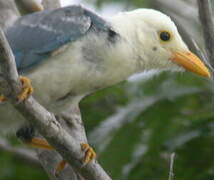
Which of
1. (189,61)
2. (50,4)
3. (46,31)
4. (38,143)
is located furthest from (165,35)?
(50,4)

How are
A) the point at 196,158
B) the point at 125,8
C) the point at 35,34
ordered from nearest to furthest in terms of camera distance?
the point at 35,34
the point at 196,158
the point at 125,8

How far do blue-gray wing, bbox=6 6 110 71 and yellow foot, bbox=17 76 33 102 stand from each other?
490 mm

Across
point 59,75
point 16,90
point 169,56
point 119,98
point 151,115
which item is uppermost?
point 16,90

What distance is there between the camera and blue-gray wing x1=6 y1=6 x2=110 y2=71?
5328 mm

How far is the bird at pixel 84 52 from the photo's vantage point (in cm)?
522

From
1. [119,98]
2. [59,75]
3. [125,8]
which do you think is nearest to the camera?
[59,75]

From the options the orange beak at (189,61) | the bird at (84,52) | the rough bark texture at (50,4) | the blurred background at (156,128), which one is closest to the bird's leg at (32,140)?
the bird at (84,52)

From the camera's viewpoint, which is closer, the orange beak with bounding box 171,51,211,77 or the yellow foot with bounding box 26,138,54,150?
the orange beak with bounding box 171,51,211,77

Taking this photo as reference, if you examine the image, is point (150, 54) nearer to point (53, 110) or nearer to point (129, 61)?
point (129, 61)

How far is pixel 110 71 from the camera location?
5336 millimetres

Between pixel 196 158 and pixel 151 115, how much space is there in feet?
1.98

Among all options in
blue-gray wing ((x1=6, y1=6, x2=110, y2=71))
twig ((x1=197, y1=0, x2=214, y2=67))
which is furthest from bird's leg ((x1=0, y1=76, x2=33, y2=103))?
twig ((x1=197, y1=0, x2=214, y2=67))

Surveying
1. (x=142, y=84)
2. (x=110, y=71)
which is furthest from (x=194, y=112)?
(x=110, y=71)

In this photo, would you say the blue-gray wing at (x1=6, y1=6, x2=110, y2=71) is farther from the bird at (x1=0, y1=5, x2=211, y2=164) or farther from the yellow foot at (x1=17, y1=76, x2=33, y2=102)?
the yellow foot at (x1=17, y1=76, x2=33, y2=102)
